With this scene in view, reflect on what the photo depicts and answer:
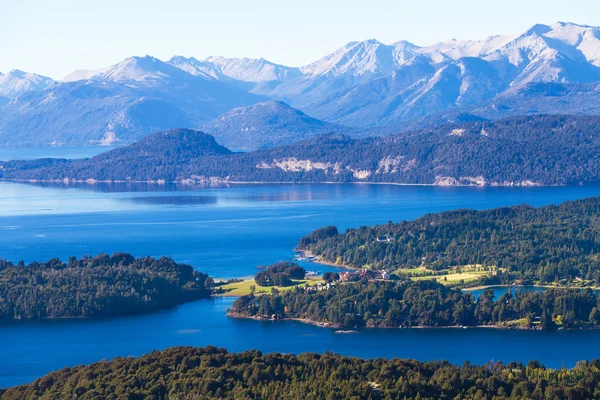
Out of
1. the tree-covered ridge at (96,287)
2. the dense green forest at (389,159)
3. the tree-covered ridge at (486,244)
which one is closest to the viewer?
the tree-covered ridge at (96,287)

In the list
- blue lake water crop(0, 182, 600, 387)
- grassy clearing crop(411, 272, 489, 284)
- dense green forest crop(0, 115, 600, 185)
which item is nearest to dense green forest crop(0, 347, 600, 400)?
blue lake water crop(0, 182, 600, 387)

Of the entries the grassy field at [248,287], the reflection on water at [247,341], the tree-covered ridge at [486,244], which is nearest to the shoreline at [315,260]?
the tree-covered ridge at [486,244]

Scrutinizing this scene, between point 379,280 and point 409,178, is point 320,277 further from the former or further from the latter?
point 409,178

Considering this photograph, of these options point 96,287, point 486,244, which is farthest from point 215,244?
point 96,287

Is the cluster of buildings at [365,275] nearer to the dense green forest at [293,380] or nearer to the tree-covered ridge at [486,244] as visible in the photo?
the tree-covered ridge at [486,244]

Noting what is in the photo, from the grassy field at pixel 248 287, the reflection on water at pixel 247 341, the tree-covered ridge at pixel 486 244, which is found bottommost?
the reflection on water at pixel 247 341

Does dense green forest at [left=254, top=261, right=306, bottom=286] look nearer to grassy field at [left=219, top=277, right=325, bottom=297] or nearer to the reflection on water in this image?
grassy field at [left=219, top=277, right=325, bottom=297]
